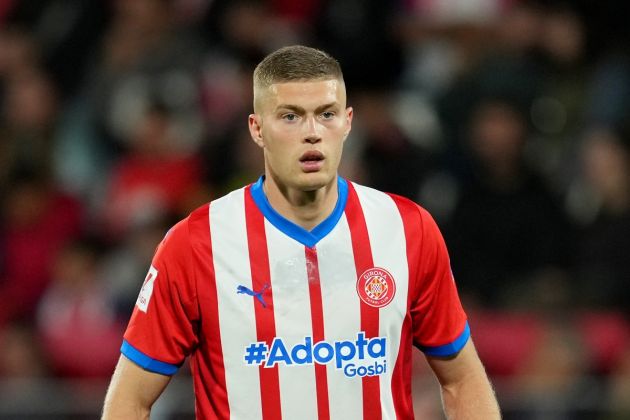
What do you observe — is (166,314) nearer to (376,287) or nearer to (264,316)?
(264,316)

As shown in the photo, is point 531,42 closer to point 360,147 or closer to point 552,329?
point 360,147

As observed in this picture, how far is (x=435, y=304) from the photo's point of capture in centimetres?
389

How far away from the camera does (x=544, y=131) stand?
7.70m

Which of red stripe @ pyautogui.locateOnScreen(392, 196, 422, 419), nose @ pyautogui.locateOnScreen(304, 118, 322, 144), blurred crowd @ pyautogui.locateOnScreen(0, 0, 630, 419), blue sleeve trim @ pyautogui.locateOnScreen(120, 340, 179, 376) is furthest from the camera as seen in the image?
blurred crowd @ pyautogui.locateOnScreen(0, 0, 630, 419)

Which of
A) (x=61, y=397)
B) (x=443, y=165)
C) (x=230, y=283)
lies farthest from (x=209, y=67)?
(x=230, y=283)

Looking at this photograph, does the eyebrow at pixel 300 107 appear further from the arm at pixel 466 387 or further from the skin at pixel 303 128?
the arm at pixel 466 387

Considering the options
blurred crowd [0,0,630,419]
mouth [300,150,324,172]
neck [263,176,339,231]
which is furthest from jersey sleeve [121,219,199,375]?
blurred crowd [0,0,630,419]

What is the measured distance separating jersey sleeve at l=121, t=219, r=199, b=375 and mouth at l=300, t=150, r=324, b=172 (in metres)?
0.42

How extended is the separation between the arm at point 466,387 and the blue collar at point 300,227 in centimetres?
50

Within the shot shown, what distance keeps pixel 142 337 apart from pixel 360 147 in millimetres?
3910

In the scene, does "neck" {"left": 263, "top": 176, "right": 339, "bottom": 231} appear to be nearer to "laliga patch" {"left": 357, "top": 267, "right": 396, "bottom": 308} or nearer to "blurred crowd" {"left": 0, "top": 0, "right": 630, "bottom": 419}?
"laliga patch" {"left": 357, "top": 267, "right": 396, "bottom": 308}

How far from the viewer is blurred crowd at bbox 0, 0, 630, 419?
6863mm

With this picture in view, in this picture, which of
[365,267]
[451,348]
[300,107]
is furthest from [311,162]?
[451,348]

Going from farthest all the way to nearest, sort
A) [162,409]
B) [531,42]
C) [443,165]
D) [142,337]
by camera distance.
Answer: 1. [531,42]
2. [443,165]
3. [162,409]
4. [142,337]
